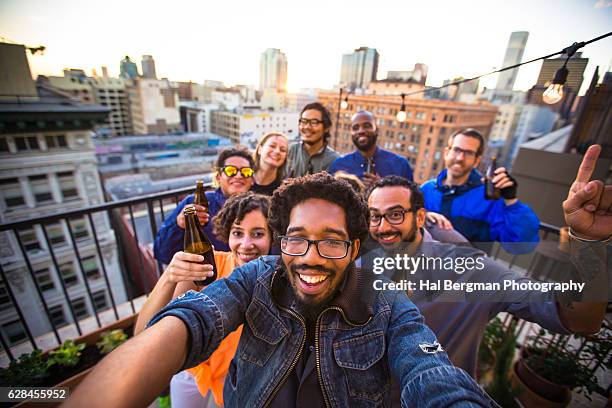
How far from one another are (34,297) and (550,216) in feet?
52.8

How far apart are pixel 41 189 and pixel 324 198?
6829 millimetres

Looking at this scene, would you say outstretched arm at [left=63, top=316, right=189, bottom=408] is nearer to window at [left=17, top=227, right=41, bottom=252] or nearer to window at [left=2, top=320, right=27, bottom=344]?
window at [left=17, top=227, right=41, bottom=252]

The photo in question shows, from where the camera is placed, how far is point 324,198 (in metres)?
1.26

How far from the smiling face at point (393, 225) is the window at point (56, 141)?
5391mm

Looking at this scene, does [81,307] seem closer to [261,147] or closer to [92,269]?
[92,269]

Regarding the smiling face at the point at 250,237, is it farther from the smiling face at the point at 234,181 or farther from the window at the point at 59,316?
the window at the point at 59,316

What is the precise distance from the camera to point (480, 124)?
23609mm

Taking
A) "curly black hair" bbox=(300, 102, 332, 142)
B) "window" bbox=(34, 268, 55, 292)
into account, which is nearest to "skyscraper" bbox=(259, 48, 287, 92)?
"curly black hair" bbox=(300, 102, 332, 142)

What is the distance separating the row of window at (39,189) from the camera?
417cm

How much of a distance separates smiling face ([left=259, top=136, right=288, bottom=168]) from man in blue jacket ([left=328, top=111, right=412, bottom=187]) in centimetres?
74

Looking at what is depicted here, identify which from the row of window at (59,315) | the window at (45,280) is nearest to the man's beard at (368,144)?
the row of window at (59,315)

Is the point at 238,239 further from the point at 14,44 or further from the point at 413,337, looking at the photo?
the point at 14,44

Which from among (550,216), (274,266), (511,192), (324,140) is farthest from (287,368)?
(550,216)

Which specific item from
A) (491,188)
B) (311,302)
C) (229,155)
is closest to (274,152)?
(229,155)
